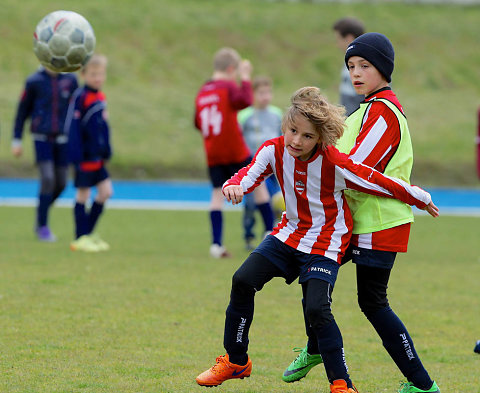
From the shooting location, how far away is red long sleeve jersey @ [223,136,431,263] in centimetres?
392

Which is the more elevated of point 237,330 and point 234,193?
point 234,193

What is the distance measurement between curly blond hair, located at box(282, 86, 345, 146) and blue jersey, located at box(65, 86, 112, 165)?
5.28m

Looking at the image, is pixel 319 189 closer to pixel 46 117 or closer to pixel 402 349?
pixel 402 349

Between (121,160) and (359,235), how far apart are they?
17.2 meters

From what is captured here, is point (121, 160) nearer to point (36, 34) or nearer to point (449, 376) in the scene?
point (36, 34)

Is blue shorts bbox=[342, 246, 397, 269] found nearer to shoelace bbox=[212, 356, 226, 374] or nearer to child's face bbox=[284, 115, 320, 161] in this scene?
child's face bbox=[284, 115, 320, 161]

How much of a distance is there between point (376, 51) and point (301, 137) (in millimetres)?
664

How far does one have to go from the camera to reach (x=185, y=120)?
79.0ft

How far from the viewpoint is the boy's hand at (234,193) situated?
12.7 ft

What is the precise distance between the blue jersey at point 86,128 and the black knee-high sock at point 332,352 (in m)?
5.50

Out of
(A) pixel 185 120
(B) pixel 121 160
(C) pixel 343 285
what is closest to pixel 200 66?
(A) pixel 185 120

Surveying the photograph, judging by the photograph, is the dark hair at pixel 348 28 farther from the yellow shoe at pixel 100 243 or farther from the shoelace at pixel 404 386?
the shoelace at pixel 404 386

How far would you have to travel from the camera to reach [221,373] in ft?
13.5

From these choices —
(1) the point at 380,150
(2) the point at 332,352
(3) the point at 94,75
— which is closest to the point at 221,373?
(2) the point at 332,352
